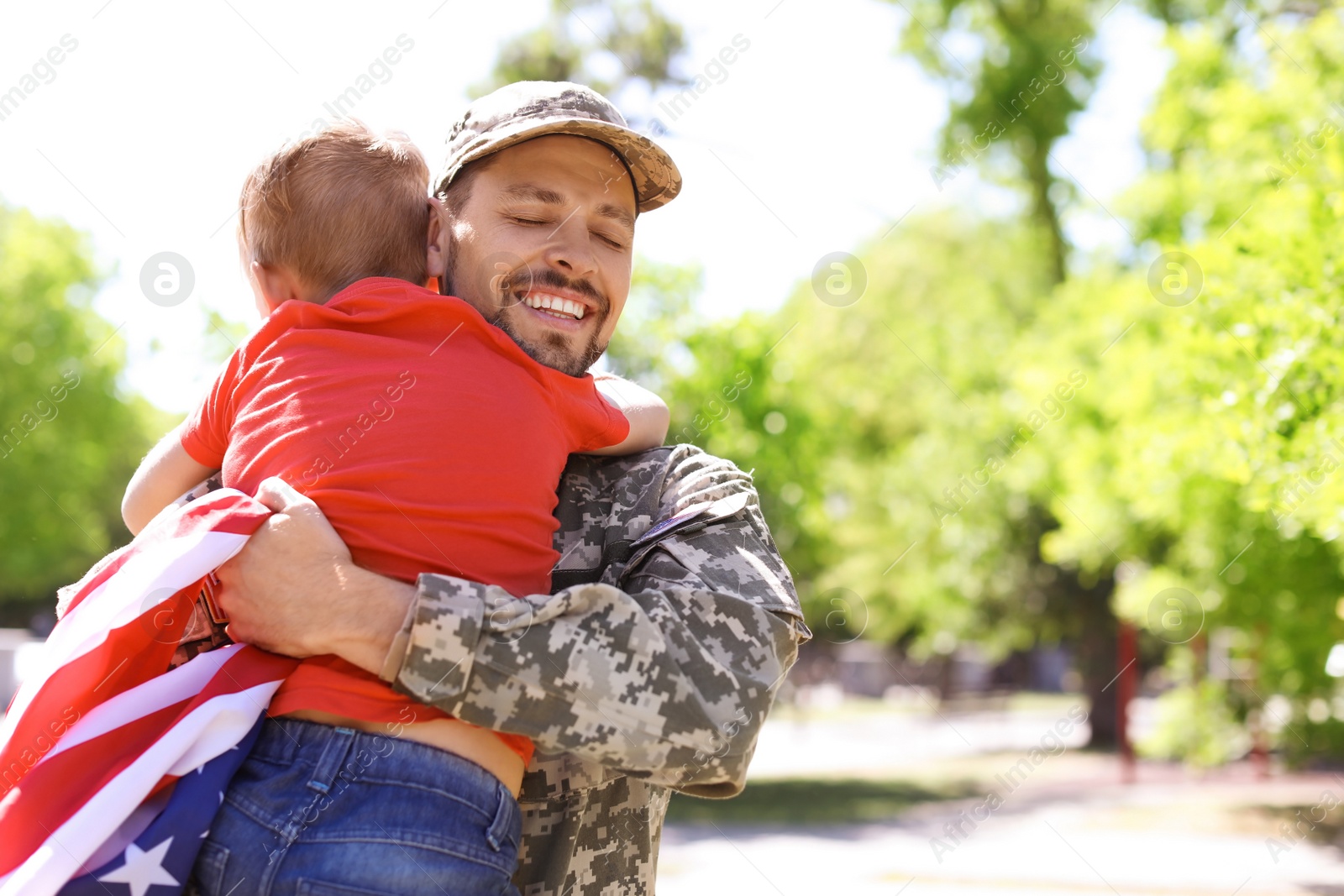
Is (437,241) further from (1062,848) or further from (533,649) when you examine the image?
(1062,848)

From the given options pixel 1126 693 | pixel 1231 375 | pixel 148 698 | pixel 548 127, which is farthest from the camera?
pixel 1126 693

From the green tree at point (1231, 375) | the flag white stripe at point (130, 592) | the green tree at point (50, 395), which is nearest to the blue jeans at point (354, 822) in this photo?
the flag white stripe at point (130, 592)

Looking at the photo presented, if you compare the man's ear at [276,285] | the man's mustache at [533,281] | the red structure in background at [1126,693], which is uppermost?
the red structure in background at [1126,693]

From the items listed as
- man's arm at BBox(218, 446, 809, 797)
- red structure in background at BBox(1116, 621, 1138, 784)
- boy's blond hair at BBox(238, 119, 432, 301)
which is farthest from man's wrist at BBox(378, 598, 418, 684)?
red structure in background at BBox(1116, 621, 1138, 784)

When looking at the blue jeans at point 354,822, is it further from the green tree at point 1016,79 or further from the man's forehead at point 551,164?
the green tree at point 1016,79

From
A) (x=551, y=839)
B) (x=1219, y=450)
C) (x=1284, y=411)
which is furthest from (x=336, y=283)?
(x=1219, y=450)

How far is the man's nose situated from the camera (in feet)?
6.65

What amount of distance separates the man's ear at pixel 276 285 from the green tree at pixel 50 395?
21.2m

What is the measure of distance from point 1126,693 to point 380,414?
17628mm

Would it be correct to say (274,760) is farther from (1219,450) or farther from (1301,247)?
(1219,450)

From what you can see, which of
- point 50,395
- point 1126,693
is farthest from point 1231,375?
point 50,395

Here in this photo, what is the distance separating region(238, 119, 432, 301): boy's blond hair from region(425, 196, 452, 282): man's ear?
6cm

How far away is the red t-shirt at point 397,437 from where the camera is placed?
67.9 inches

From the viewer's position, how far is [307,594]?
1.64 metres
